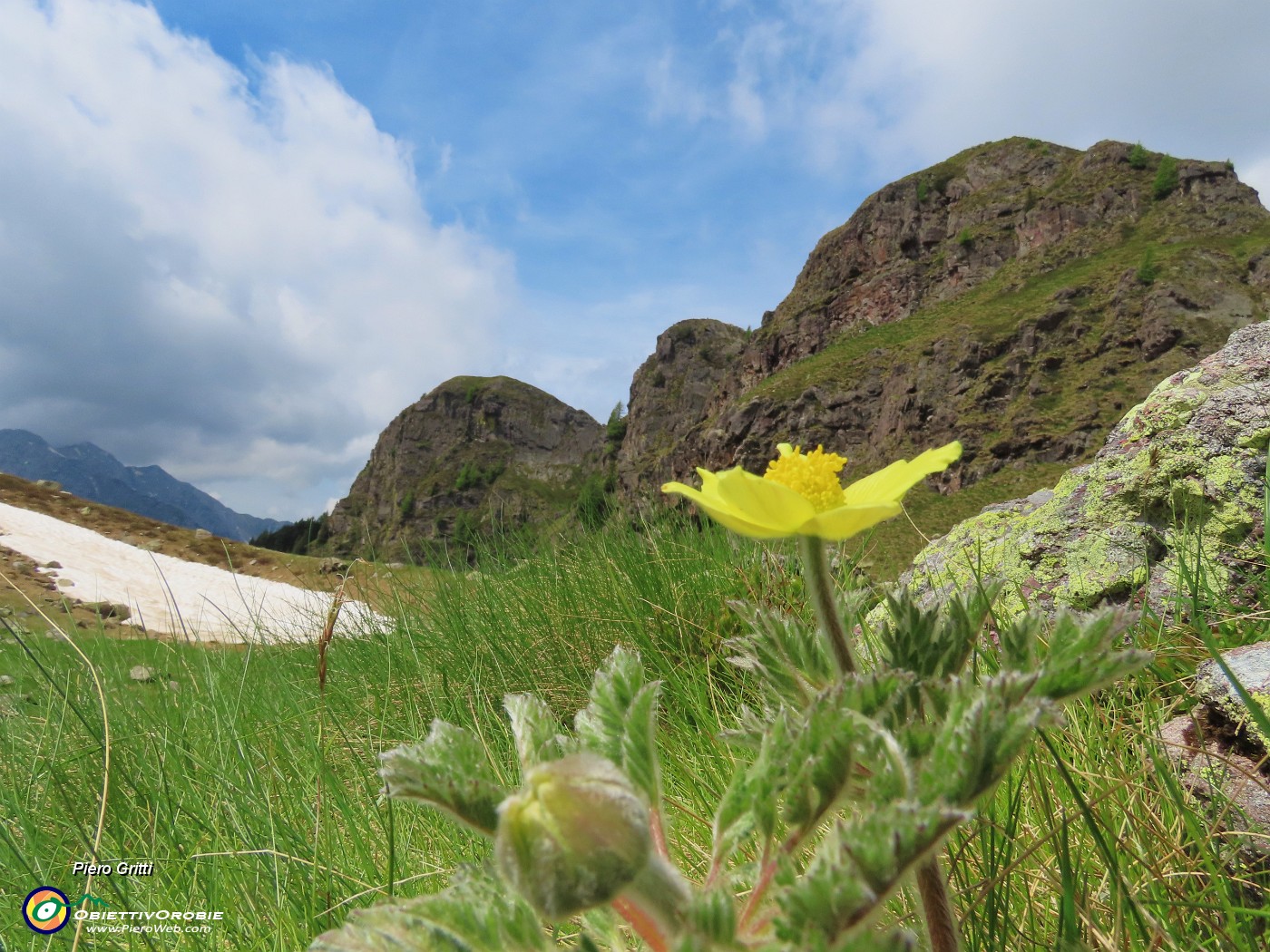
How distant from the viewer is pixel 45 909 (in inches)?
65.4

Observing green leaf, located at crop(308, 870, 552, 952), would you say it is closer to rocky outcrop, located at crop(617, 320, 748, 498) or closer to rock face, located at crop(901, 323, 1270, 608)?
rock face, located at crop(901, 323, 1270, 608)

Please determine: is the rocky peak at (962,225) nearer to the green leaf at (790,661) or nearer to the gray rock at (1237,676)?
the gray rock at (1237,676)

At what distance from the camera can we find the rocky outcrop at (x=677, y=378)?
106375 millimetres

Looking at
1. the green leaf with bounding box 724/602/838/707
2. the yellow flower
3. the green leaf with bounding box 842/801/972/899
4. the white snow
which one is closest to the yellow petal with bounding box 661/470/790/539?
→ the yellow flower

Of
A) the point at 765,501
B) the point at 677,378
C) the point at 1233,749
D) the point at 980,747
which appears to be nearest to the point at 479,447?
the point at 677,378

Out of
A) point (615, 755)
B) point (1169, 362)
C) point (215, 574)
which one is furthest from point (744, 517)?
point (1169, 362)

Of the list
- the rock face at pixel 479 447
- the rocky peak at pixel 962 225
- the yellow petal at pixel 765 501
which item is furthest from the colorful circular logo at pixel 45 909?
the rock face at pixel 479 447

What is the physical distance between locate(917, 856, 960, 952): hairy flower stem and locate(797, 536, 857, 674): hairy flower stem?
0.21 m

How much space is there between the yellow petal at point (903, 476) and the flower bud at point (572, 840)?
20.0 inches

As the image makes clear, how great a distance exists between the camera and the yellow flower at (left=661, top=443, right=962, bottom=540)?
787 millimetres

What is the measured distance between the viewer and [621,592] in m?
3.86

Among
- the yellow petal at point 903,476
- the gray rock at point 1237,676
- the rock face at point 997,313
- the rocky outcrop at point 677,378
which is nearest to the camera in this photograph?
the yellow petal at point 903,476

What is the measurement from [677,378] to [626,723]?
366ft

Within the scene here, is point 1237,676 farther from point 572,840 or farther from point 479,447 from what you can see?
point 479,447
